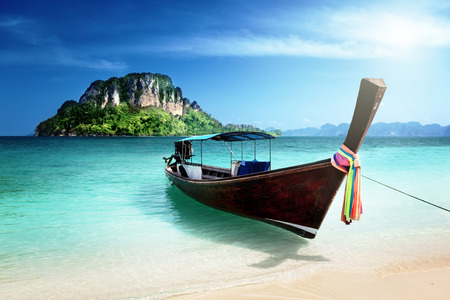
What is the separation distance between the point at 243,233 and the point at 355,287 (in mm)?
2962

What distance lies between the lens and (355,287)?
14.1ft

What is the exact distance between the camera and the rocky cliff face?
162 m

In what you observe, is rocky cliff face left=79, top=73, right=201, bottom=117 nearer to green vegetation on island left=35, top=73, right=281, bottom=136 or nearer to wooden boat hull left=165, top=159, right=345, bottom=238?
green vegetation on island left=35, top=73, right=281, bottom=136

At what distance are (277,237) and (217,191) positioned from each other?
1.79 meters

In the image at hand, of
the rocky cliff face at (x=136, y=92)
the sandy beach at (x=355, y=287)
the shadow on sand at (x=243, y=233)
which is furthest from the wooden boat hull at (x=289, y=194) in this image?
the rocky cliff face at (x=136, y=92)

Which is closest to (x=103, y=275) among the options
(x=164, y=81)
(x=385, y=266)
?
(x=385, y=266)

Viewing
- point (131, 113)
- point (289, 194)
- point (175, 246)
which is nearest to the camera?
point (289, 194)

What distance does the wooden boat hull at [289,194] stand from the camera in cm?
513

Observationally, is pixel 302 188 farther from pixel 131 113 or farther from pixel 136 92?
pixel 136 92

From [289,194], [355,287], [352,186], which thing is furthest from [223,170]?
[355,287]

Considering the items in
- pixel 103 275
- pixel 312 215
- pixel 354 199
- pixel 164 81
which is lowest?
pixel 103 275

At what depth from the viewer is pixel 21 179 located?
53.3ft

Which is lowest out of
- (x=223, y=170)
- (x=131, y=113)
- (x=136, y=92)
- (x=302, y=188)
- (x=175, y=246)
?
(x=175, y=246)

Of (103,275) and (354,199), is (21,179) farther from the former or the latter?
(354,199)
